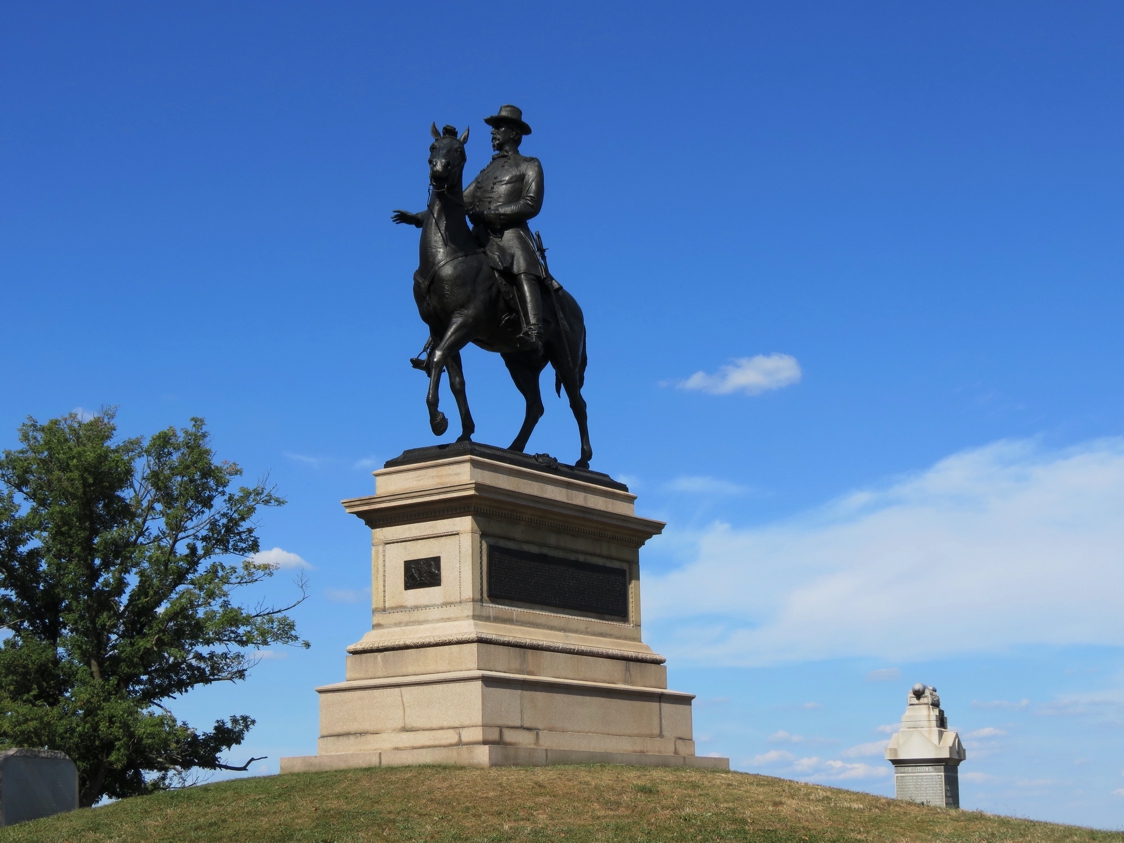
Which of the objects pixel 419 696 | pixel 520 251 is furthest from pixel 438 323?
pixel 419 696

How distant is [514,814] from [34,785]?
5672mm

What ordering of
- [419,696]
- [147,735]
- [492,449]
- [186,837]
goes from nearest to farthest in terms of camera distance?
[186,837], [419,696], [492,449], [147,735]

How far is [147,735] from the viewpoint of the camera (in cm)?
3191

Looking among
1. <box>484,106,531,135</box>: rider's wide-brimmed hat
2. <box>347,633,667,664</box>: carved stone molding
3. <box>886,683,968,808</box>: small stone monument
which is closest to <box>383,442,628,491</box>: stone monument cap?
<box>347,633,667,664</box>: carved stone molding

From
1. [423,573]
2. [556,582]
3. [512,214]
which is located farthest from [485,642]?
[512,214]

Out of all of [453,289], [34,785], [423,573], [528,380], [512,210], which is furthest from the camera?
[528,380]

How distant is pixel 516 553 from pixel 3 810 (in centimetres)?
638

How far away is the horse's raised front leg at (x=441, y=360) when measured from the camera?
19625 millimetres

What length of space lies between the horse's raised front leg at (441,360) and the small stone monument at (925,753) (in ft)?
45.3

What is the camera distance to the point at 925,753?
29.5m

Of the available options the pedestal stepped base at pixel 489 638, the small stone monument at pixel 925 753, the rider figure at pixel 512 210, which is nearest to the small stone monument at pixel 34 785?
the pedestal stepped base at pixel 489 638

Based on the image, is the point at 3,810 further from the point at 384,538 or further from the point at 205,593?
the point at 205,593

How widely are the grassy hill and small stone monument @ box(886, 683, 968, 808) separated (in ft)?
38.2

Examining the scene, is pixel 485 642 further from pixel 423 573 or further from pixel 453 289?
pixel 453 289
